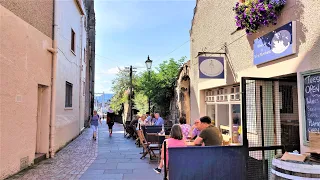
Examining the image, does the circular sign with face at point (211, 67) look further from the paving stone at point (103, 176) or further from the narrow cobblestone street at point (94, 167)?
the paving stone at point (103, 176)

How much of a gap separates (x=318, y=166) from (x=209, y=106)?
6874mm

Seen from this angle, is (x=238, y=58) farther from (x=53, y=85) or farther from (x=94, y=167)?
(x=53, y=85)

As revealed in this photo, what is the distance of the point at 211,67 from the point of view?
768 cm

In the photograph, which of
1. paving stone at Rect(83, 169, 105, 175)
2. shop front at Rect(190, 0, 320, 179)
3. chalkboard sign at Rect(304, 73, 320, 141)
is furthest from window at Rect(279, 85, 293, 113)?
paving stone at Rect(83, 169, 105, 175)

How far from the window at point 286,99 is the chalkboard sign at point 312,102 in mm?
742

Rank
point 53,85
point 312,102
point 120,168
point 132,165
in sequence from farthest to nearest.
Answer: point 53,85 < point 132,165 < point 120,168 < point 312,102

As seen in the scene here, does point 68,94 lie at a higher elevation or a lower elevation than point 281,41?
lower

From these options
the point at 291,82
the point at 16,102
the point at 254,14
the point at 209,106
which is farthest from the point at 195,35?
the point at 16,102

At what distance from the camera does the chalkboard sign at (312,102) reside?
14.4 ft

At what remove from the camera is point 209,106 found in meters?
10.0

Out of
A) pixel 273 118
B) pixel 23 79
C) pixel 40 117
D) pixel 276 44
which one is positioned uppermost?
pixel 276 44

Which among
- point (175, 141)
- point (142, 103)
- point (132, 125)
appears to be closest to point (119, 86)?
point (142, 103)

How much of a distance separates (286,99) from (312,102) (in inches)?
40.0

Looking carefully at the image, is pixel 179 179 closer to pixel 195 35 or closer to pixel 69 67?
pixel 195 35
